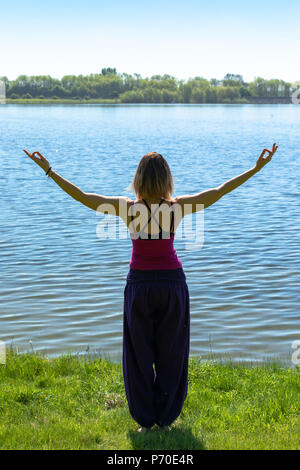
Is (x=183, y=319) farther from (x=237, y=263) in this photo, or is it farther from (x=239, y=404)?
(x=237, y=263)

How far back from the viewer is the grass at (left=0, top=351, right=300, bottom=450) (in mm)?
4602

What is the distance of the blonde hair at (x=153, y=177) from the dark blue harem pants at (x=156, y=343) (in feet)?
1.93

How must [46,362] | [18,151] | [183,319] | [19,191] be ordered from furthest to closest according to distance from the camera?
[18,151] → [19,191] → [46,362] → [183,319]

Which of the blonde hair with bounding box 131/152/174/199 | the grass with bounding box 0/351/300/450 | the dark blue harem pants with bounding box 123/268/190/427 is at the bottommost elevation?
the grass with bounding box 0/351/300/450

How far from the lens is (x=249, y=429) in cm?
484

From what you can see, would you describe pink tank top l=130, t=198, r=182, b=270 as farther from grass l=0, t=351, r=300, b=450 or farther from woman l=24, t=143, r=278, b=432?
grass l=0, t=351, r=300, b=450

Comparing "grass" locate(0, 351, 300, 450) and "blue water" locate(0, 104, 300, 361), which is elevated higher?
"grass" locate(0, 351, 300, 450)

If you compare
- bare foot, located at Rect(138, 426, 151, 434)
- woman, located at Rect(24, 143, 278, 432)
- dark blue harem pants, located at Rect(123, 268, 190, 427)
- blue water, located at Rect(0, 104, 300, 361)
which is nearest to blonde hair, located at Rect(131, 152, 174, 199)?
woman, located at Rect(24, 143, 278, 432)

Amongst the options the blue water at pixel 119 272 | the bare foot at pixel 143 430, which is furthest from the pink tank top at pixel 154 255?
the blue water at pixel 119 272

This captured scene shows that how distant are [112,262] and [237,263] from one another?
251cm

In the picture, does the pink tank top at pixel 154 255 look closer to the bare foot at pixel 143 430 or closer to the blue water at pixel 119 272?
the bare foot at pixel 143 430

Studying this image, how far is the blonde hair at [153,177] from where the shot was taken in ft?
15.1
